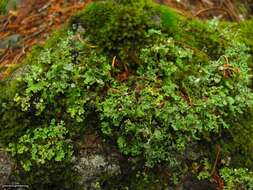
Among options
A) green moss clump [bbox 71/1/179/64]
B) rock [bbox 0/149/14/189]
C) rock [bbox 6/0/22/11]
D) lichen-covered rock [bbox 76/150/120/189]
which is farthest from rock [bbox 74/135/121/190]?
rock [bbox 6/0/22/11]

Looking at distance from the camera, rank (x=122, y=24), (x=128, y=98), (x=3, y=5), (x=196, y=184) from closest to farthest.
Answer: (x=128, y=98)
(x=196, y=184)
(x=122, y=24)
(x=3, y=5)

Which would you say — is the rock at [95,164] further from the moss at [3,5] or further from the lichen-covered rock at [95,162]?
the moss at [3,5]

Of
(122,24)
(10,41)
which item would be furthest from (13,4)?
(122,24)

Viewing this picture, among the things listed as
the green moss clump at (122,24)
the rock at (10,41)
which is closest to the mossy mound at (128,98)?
the green moss clump at (122,24)

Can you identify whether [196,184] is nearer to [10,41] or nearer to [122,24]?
[122,24]

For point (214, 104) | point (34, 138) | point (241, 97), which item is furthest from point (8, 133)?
point (241, 97)

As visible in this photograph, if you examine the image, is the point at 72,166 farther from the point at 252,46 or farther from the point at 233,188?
the point at 252,46

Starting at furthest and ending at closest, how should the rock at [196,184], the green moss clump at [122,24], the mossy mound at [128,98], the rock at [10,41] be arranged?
the rock at [10,41]
the green moss clump at [122,24]
the rock at [196,184]
the mossy mound at [128,98]

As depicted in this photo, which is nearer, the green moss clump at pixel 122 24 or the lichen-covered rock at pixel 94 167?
the lichen-covered rock at pixel 94 167
